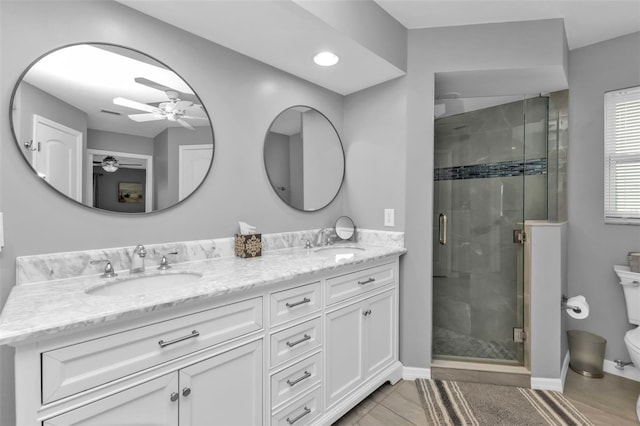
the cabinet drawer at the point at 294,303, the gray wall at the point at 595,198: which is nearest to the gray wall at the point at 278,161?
the cabinet drawer at the point at 294,303

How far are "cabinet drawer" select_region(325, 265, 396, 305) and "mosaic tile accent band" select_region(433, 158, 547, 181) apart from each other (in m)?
0.92

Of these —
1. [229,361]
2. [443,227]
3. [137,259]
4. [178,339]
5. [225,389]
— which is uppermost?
[443,227]

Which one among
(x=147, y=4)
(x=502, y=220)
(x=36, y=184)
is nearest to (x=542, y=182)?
(x=502, y=220)

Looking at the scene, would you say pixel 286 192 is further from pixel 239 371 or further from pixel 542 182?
pixel 542 182

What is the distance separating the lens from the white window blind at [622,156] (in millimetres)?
2205

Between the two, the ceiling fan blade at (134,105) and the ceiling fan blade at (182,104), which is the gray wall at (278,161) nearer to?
the ceiling fan blade at (182,104)

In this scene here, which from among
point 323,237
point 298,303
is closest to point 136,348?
point 298,303

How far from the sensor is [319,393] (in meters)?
1.58

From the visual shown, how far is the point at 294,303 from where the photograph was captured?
144 cm

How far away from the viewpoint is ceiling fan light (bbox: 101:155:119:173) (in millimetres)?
1439

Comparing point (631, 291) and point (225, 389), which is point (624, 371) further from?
point (225, 389)

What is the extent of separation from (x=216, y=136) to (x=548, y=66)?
225 centimetres

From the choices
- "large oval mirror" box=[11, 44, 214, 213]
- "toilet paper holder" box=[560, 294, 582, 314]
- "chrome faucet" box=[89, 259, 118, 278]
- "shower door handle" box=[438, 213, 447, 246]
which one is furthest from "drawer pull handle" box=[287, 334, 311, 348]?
"toilet paper holder" box=[560, 294, 582, 314]

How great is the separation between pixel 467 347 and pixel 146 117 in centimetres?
265
